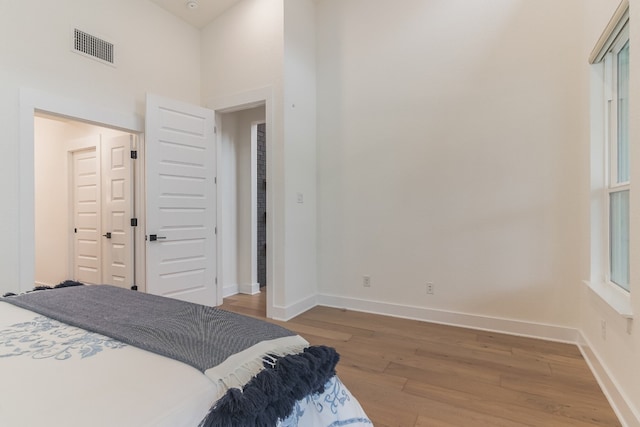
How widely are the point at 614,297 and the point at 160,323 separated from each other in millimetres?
2598

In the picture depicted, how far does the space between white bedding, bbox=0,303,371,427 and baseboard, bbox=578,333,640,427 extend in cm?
153

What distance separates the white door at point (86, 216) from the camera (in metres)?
3.94

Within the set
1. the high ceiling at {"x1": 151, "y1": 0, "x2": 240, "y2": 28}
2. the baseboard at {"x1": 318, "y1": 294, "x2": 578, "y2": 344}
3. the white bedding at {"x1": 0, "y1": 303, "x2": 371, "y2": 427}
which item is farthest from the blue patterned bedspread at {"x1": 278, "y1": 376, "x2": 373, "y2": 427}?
the high ceiling at {"x1": 151, "y1": 0, "x2": 240, "y2": 28}

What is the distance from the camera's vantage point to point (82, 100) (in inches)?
113

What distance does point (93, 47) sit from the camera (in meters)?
2.94

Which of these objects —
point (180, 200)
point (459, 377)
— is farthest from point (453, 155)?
point (180, 200)

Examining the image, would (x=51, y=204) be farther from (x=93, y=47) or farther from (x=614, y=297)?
(x=614, y=297)

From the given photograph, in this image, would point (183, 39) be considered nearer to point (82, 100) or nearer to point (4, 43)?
point (82, 100)

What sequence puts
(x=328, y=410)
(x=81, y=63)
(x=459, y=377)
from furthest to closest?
1. (x=81, y=63)
2. (x=459, y=377)
3. (x=328, y=410)

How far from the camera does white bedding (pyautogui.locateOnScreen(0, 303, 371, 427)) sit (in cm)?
68

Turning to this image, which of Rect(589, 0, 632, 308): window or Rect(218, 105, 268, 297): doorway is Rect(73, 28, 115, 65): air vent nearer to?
Rect(218, 105, 268, 297): doorway

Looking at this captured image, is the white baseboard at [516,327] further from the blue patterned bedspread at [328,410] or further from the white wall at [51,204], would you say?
the white wall at [51,204]

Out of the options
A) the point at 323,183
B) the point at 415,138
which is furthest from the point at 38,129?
the point at 415,138

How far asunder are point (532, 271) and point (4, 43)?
15.5 ft
